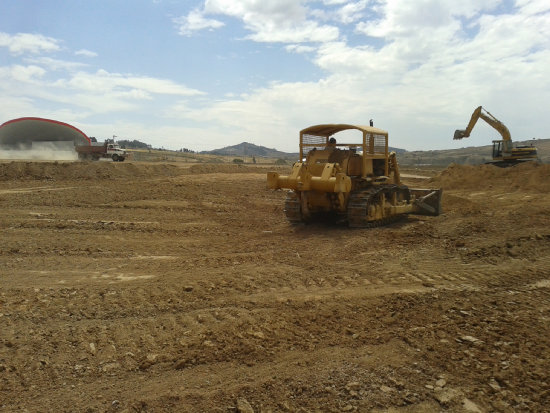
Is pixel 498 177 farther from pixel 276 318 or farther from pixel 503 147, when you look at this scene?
pixel 276 318

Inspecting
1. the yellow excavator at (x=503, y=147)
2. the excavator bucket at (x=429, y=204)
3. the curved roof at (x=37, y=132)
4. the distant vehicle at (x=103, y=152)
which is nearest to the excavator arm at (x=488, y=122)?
the yellow excavator at (x=503, y=147)

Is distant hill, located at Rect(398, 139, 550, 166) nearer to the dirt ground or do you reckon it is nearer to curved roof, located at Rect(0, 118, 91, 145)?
the dirt ground

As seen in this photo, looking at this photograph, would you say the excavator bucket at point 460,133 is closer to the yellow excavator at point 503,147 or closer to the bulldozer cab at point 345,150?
the yellow excavator at point 503,147

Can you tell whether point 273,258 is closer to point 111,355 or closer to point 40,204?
point 111,355

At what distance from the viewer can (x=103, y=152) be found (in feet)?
126

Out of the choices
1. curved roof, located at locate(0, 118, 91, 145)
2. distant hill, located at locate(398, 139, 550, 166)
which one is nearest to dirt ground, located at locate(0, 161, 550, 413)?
distant hill, located at locate(398, 139, 550, 166)

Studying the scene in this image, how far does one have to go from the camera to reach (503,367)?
3.85m

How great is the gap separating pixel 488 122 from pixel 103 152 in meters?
29.8

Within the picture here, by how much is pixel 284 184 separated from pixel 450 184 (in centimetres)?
1453

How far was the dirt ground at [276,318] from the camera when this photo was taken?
11.6 feet

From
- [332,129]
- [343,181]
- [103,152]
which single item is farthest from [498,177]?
[103,152]

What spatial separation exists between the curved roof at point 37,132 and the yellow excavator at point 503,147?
37.5 metres

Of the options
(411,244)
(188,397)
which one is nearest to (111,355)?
(188,397)

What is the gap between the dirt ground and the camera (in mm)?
3537
